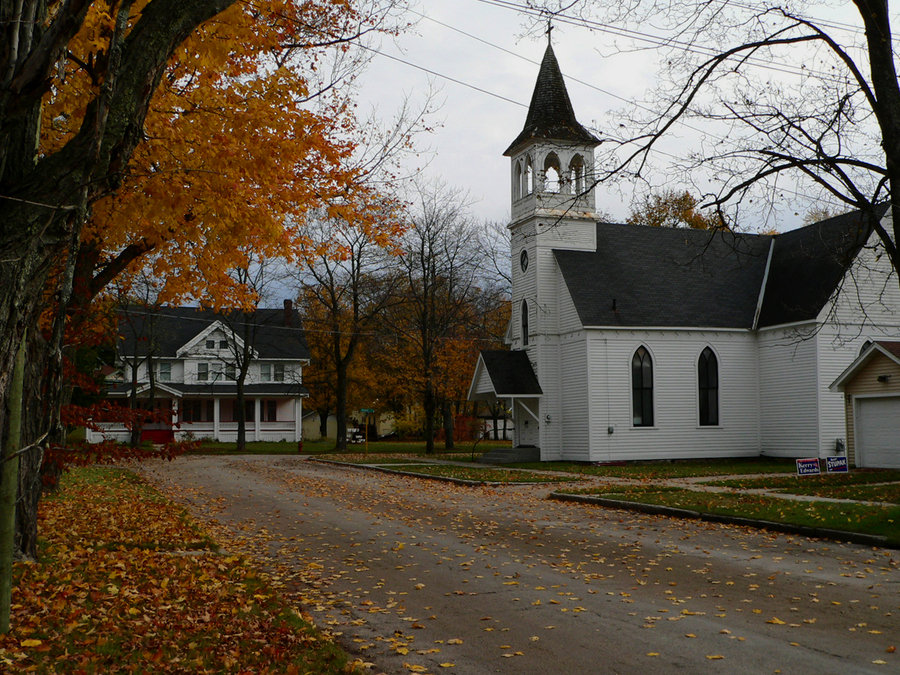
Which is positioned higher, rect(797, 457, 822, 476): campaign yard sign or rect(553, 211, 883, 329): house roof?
rect(553, 211, 883, 329): house roof

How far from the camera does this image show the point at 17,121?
445 cm

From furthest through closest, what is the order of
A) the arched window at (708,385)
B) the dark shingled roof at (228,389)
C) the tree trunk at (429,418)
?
the dark shingled roof at (228,389) → the tree trunk at (429,418) → the arched window at (708,385)

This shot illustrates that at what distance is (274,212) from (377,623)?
6879mm

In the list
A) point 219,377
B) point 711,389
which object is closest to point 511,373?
point 711,389

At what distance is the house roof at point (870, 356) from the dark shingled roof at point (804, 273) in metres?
3.28

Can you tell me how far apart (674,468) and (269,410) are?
3827 centimetres

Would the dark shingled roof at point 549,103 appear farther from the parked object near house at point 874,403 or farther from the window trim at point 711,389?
the parked object near house at point 874,403

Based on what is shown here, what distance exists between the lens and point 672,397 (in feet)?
104

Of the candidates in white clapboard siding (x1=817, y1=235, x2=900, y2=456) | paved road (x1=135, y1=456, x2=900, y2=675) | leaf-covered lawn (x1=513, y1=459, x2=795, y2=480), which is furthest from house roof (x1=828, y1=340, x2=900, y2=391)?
paved road (x1=135, y1=456, x2=900, y2=675)

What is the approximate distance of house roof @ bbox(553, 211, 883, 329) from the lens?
31.0m

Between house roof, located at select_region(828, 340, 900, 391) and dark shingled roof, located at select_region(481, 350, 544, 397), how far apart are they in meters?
10.4

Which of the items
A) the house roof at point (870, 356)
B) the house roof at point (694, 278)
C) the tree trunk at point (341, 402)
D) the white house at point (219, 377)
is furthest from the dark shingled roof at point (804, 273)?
the white house at point (219, 377)

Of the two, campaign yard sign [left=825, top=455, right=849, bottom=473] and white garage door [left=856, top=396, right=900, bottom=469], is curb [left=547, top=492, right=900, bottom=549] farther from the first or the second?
white garage door [left=856, top=396, right=900, bottom=469]

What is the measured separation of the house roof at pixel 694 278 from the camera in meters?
31.0
